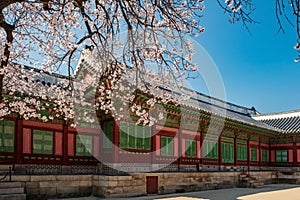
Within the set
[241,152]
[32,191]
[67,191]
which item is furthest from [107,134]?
[241,152]

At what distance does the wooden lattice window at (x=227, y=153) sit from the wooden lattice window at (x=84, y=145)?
10.4 meters

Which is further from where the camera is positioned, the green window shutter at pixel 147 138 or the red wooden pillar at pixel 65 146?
the green window shutter at pixel 147 138

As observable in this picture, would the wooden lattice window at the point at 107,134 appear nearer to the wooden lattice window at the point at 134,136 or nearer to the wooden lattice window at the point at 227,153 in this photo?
the wooden lattice window at the point at 134,136

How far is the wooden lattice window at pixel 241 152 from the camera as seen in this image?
1019 inches

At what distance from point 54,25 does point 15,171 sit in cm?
846

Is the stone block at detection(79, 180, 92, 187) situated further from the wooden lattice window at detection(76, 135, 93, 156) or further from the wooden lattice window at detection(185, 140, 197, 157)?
the wooden lattice window at detection(185, 140, 197, 157)

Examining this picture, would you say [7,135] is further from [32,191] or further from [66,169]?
[66,169]

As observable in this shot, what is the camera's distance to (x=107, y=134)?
17266mm

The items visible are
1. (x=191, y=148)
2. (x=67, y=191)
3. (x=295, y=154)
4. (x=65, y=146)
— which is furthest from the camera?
(x=295, y=154)

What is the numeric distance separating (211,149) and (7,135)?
1294 cm

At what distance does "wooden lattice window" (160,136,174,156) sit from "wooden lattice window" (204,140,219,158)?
11.2 feet

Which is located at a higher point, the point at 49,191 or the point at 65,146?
the point at 65,146

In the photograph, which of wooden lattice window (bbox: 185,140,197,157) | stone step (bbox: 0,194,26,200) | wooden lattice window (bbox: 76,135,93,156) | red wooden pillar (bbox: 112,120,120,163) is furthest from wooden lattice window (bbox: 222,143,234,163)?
stone step (bbox: 0,194,26,200)

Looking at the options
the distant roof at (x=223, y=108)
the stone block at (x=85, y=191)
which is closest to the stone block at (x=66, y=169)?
the stone block at (x=85, y=191)
